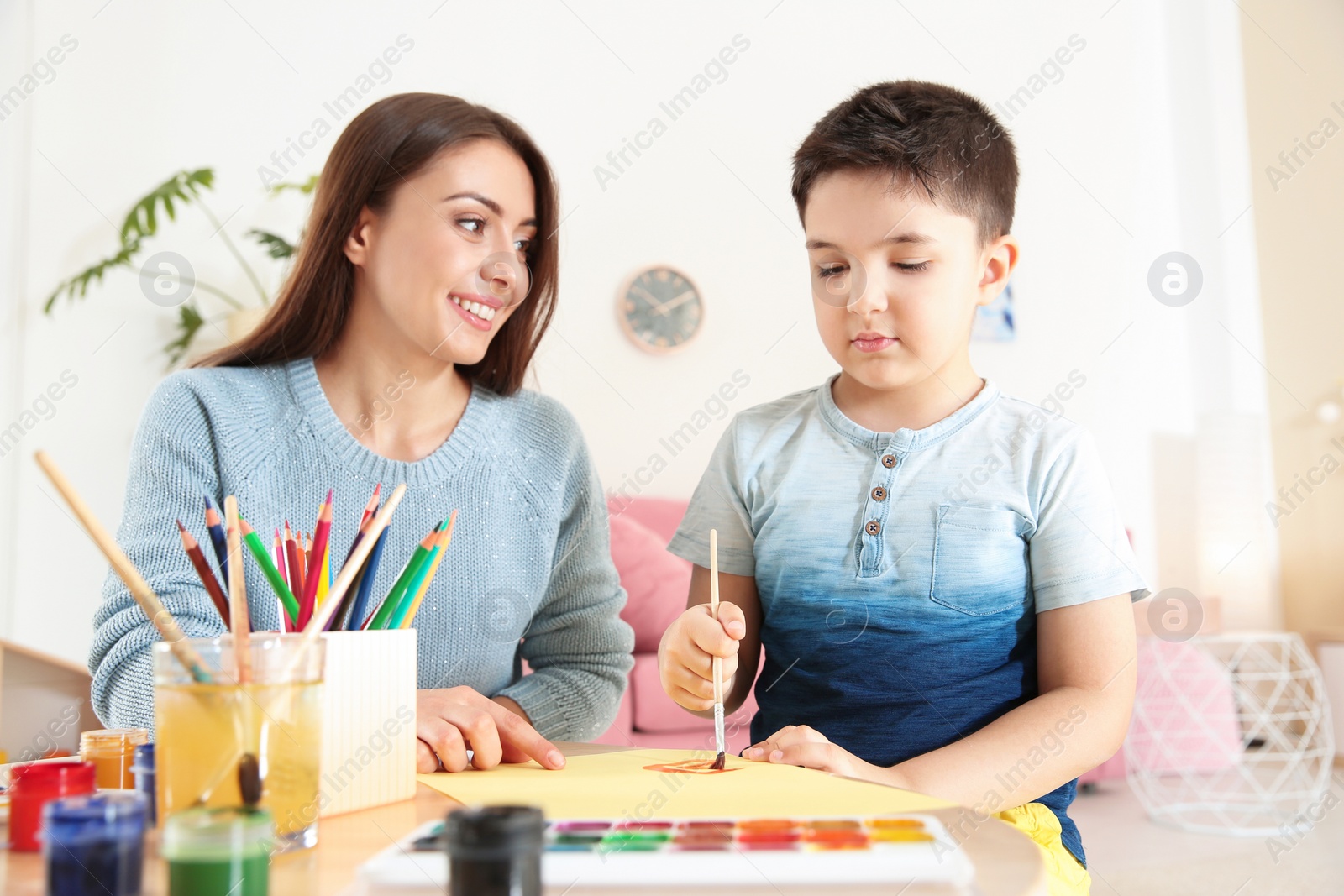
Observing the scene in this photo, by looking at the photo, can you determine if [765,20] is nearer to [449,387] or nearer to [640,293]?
[640,293]

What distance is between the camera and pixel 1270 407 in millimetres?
4012

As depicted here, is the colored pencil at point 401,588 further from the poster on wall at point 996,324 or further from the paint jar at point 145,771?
the poster on wall at point 996,324

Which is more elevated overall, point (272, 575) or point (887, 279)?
point (887, 279)

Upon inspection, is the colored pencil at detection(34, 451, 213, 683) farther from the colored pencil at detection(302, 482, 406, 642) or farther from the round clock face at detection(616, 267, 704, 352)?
the round clock face at detection(616, 267, 704, 352)

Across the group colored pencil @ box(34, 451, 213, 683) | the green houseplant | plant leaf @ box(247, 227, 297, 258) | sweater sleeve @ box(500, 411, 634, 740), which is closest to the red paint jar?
colored pencil @ box(34, 451, 213, 683)

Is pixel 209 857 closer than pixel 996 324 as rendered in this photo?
Yes

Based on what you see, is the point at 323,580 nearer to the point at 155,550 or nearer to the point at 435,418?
the point at 155,550

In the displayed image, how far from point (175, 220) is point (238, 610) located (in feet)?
9.13

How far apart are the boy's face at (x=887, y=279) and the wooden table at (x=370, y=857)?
52cm

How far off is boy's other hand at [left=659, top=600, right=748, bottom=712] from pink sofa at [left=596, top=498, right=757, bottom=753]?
1.47 m

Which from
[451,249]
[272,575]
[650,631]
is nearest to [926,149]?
[451,249]

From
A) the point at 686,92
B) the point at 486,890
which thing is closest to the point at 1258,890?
the point at 486,890

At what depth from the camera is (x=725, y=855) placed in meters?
0.38

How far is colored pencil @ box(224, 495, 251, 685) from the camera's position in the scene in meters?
0.43
